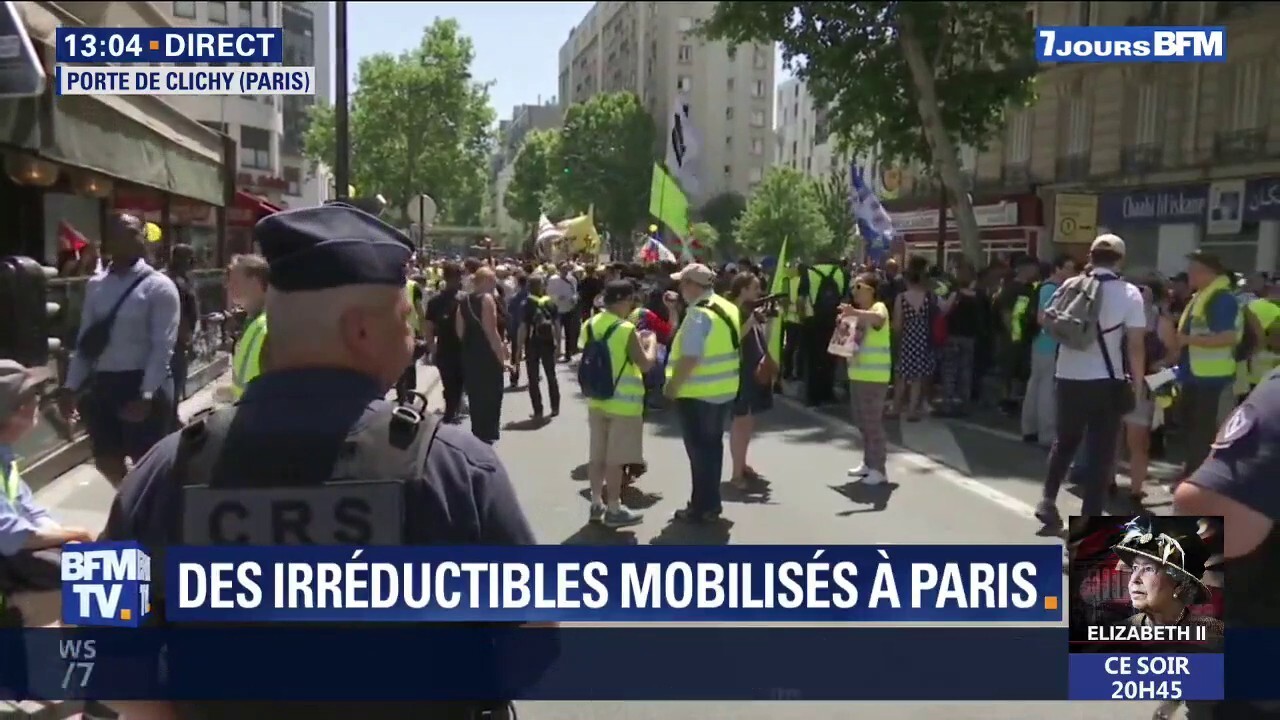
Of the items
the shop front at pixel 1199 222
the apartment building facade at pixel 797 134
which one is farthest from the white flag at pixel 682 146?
the apartment building facade at pixel 797 134

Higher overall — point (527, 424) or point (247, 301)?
point (247, 301)

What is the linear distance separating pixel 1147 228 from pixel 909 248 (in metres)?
11.8

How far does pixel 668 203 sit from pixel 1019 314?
8042mm

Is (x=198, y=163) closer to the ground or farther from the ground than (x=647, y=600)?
farther from the ground

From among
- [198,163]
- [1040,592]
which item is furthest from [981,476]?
[198,163]

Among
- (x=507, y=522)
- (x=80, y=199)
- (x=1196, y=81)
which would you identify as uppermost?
(x=1196, y=81)

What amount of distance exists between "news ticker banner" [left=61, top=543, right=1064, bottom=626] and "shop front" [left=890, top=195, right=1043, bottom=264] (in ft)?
84.0

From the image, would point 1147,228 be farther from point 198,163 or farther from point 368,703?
point 368,703

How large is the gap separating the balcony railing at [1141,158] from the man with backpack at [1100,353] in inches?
804

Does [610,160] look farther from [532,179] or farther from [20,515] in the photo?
[20,515]

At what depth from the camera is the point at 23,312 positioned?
6.88m

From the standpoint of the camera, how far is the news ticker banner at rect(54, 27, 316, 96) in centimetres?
506

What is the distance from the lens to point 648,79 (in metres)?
86.6
